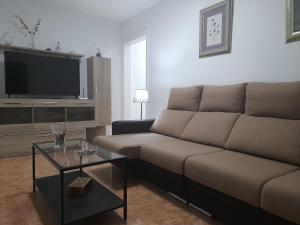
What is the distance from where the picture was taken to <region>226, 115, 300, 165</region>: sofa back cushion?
1.52 m

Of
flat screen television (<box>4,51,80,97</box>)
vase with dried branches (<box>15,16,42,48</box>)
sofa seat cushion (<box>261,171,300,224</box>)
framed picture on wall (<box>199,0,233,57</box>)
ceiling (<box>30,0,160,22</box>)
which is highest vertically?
ceiling (<box>30,0,160,22</box>)

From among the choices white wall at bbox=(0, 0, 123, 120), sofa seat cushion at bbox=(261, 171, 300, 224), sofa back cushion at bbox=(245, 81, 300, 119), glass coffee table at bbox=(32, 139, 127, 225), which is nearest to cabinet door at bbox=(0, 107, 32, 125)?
white wall at bbox=(0, 0, 123, 120)

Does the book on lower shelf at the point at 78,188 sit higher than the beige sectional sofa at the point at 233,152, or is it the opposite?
the beige sectional sofa at the point at 233,152

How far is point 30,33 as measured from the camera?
3768mm

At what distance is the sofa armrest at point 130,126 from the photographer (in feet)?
8.79

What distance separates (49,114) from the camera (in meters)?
3.58

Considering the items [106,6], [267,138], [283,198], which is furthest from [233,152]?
[106,6]

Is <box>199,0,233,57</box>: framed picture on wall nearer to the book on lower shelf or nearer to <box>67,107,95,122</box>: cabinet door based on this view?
the book on lower shelf

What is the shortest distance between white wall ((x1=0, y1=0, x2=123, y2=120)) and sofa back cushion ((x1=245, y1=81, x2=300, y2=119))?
3.16 metres

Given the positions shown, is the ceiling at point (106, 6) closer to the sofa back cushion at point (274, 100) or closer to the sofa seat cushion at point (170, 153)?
the sofa back cushion at point (274, 100)

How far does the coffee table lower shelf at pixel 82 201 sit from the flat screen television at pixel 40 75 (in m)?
2.16

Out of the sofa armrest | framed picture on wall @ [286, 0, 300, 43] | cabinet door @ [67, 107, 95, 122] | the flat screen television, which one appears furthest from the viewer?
cabinet door @ [67, 107, 95, 122]

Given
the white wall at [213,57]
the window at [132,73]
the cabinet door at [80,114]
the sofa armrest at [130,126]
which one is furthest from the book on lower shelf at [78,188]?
the window at [132,73]

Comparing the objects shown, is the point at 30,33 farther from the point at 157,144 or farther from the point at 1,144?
the point at 157,144
